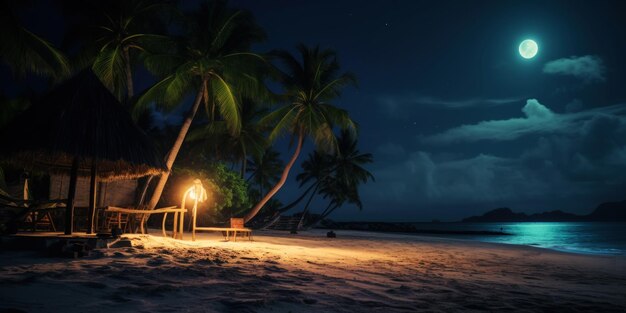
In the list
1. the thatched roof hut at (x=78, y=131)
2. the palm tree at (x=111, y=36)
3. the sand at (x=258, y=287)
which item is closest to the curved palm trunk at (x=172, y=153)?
the palm tree at (x=111, y=36)

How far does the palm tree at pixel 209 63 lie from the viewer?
1339cm

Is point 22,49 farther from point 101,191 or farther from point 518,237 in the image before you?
point 518,237

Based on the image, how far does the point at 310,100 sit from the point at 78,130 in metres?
12.3

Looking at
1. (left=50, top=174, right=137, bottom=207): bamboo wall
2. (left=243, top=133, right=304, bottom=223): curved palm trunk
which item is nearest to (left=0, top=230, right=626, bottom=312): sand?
(left=50, top=174, right=137, bottom=207): bamboo wall

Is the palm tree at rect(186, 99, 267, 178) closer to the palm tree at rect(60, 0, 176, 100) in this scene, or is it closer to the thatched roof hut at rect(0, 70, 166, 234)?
the palm tree at rect(60, 0, 176, 100)

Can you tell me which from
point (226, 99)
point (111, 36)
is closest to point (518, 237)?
point (226, 99)

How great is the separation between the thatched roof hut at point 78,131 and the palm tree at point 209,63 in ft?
17.6

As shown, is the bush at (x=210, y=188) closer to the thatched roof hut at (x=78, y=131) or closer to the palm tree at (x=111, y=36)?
the palm tree at (x=111, y=36)

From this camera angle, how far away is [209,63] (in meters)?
13.4

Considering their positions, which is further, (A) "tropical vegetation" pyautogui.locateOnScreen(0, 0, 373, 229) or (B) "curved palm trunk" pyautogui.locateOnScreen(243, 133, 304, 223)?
(B) "curved palm trunk" pyautogui.locateOnScreen(243, 133, 304, 223)

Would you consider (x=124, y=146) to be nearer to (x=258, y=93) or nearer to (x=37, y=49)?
(x=37, y=49)

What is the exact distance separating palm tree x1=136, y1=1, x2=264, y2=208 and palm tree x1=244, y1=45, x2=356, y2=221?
363 centimetres

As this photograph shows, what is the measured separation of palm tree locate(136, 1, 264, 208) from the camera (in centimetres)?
1339

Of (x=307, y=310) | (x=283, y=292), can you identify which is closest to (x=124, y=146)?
(x=283, y=292)
